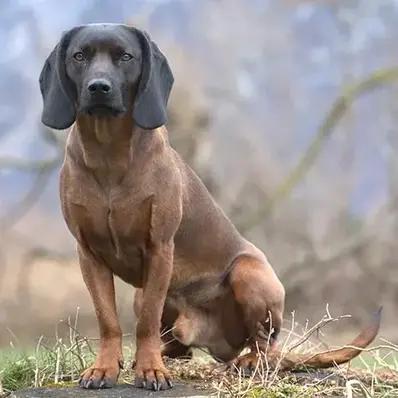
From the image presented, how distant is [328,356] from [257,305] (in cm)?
44

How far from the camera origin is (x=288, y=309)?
14.1 meters

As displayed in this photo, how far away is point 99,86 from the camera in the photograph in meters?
4.30

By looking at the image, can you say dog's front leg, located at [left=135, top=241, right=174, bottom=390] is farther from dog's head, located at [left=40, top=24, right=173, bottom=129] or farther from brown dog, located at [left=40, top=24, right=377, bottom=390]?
dog's head, located at [left=40, top=24, right=173, bottom=129]

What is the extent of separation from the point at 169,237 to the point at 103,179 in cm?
41

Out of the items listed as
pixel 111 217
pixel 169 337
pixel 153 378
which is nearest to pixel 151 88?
pixel 111 217

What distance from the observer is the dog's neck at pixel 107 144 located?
15.1ft

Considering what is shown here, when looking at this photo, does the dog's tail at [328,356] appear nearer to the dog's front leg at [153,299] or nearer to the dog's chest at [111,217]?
the dog's front leg at [153,299]

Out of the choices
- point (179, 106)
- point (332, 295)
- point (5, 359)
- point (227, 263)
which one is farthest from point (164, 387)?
point (332, 295)

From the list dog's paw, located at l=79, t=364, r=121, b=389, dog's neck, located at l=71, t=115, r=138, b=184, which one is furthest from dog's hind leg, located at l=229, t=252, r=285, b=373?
dog's neck, located at l=71, t=115, r=138, b=184

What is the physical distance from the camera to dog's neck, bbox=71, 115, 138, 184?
4.61 metres

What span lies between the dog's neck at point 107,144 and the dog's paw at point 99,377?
833 millimetres

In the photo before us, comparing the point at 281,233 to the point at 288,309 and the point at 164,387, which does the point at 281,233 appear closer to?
the point at 288,309

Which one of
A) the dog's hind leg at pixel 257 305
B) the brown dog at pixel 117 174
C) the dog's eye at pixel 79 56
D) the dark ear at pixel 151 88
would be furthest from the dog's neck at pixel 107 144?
the dog's hind leg at pixel 257 305

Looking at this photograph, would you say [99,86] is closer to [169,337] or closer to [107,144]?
[107,144]
